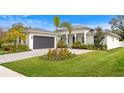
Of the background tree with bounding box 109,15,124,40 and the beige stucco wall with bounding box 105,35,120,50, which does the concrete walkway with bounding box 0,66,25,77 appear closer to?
the beige stucco wall with bounding box 105,35,120,50

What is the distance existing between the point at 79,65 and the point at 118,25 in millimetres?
1624

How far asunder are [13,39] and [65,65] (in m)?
1.70

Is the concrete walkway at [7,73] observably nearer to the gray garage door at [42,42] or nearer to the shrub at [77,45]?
the gray garage door at [42,42]

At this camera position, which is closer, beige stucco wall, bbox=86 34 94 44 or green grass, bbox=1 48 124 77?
green grass, bbox=1 48 124 77

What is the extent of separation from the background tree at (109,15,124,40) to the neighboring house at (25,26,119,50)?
0.14m

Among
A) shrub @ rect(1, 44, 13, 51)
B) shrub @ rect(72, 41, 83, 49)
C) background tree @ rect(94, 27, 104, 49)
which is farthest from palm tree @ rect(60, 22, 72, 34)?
shrub @ rect(1, 44, 13, 51)

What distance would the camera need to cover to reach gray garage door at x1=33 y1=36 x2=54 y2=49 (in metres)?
8.89

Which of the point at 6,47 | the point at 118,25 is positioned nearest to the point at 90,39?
the point at 118,25

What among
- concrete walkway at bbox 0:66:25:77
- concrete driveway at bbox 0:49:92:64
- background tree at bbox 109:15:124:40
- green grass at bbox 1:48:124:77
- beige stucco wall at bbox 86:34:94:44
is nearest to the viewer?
concrete walkway at bbox 0:66:25:77

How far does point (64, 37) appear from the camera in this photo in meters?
8.95

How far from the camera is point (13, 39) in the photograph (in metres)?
8.86

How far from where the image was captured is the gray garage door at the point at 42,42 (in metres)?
8.89

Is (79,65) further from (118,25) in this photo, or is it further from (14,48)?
(14,48)
